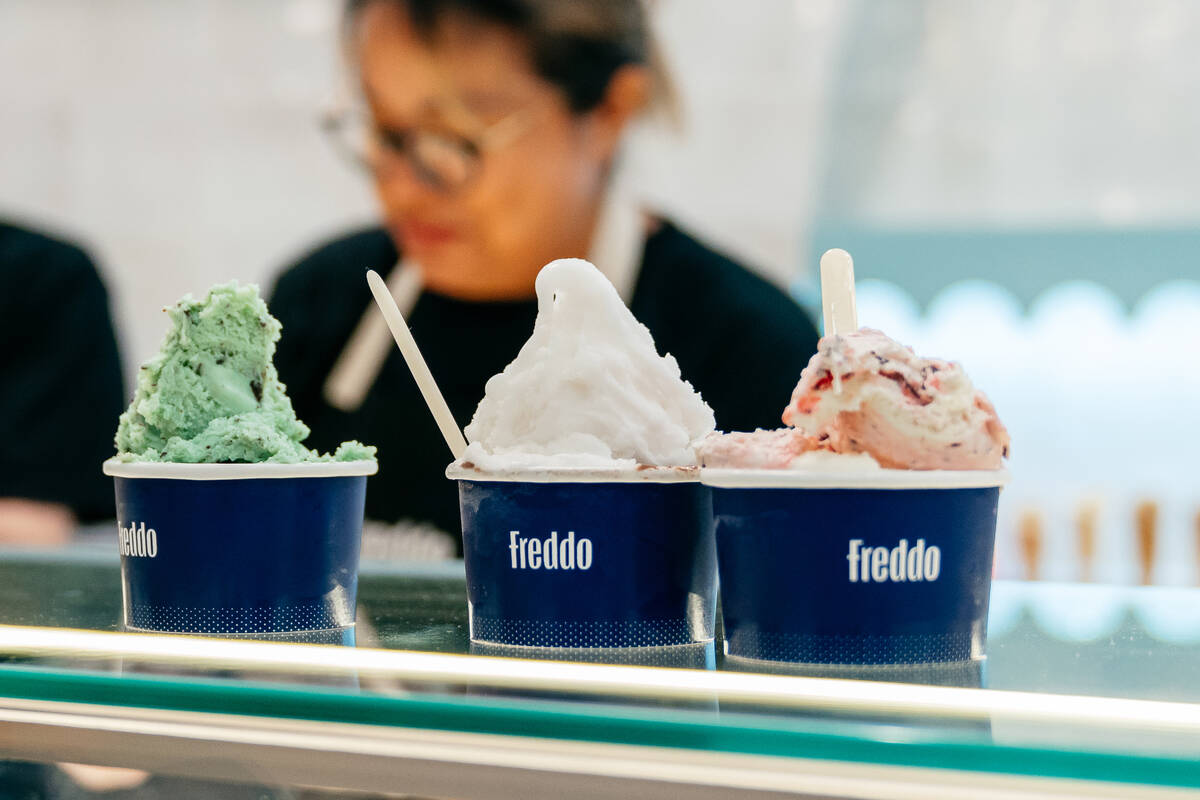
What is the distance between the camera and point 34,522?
144 inches

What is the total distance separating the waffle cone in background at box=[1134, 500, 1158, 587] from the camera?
136 inches

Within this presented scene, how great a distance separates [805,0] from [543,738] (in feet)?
10.7

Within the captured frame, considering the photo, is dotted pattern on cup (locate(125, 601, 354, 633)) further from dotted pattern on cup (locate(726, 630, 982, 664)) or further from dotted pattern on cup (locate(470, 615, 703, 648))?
dotted pattern on cup (locate(726, 630, 982, 664))

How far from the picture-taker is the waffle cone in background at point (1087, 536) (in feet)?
11.5

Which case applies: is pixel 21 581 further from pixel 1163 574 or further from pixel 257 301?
pixel 1163 574

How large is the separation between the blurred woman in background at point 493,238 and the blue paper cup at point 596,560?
8.32 feet

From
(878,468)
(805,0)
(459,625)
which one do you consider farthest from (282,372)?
(878,468)

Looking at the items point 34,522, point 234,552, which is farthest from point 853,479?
point 34,522

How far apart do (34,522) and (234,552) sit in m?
2.89

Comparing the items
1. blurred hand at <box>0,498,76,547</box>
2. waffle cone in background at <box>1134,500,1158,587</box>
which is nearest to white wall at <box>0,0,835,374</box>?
blurred hand at <box>0,498,76,547</box>

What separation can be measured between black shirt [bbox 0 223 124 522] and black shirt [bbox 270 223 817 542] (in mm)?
545

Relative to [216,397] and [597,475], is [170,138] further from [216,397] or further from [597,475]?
[597,475]

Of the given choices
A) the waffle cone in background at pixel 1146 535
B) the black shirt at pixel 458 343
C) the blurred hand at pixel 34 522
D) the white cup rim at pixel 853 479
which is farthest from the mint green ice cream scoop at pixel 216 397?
the waffle cone in background at pixel 1146 535

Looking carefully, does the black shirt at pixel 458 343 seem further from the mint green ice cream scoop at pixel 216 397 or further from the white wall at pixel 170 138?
the mint green ice cream scoop at pixel 216 397
